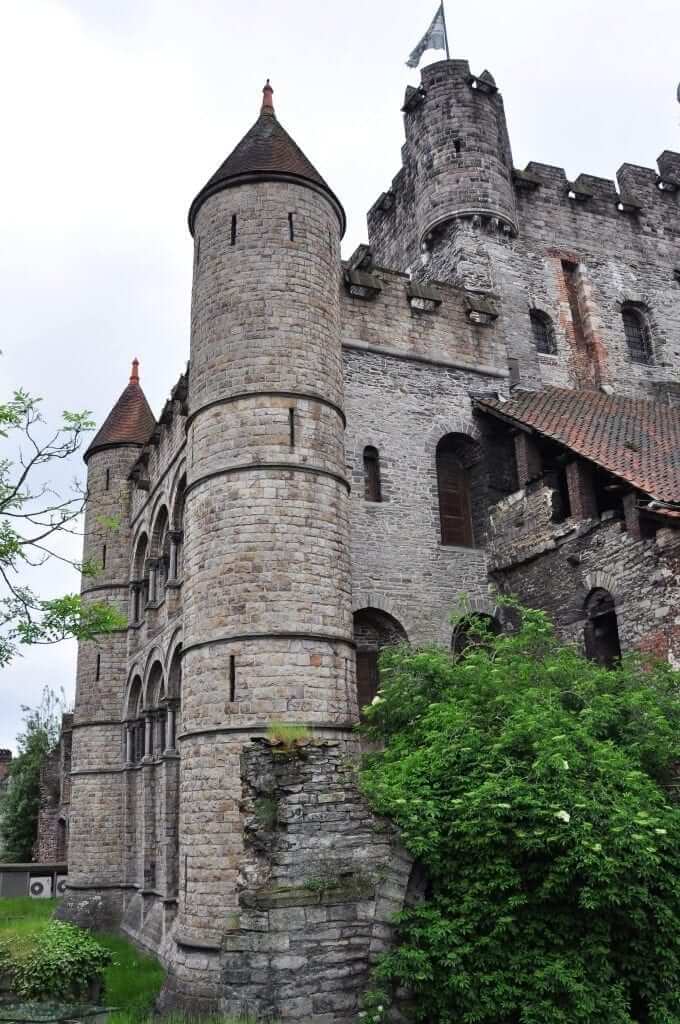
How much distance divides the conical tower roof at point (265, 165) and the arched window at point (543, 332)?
230 inches

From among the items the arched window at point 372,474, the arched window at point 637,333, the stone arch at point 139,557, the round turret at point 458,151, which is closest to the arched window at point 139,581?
the stone arch at point 139,557

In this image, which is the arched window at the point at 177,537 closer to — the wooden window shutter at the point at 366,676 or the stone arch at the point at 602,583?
the wooden window shutter at the point at 366,676

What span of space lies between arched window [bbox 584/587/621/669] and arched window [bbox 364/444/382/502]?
4.00 meters

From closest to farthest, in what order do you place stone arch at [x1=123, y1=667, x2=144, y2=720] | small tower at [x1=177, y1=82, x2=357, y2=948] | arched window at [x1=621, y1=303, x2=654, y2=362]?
small tower at [x1=177, y1=82, x2=357, y2=948], stone arch at [x1=123, y1=667, x2=144, y2=720], arched window at [x1=621, y1=303, x2=654, y2=362]

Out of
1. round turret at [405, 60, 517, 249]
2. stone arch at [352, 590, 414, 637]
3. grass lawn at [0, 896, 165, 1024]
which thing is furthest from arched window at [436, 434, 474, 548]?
grass lawn at [0, 896, 165, 1024]

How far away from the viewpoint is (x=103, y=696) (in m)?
21.0

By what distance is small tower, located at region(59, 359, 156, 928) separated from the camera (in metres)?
19.3

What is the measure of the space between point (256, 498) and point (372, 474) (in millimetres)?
3711

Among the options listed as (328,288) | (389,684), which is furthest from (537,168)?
(389,684)

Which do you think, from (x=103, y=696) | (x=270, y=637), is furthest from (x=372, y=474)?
(x=103, y=696)

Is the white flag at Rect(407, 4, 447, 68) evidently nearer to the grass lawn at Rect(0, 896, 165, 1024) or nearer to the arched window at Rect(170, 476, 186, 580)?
the arched window at Rect(170, 476, 186, 580)

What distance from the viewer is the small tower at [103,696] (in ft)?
63.2

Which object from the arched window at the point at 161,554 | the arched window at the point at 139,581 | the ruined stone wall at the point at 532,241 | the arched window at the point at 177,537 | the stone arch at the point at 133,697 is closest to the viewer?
the arched window at the point at 177,537

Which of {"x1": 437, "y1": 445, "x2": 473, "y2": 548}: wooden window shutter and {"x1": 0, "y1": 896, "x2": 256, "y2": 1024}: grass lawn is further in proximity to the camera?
{"x1": 437, "y1": 445, "x2": 473, "y2": 548}: wooden window shutter
